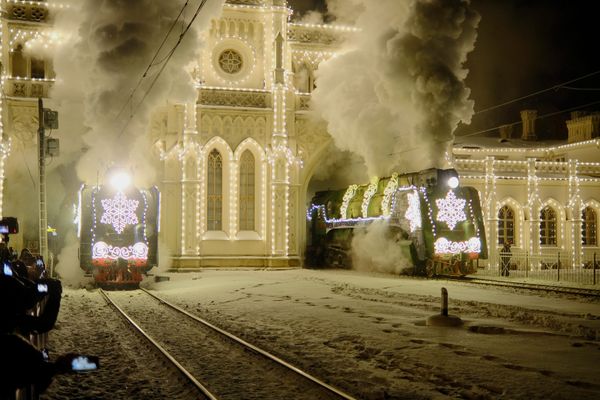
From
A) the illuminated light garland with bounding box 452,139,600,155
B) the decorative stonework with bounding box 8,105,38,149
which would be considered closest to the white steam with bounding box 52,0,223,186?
the decorative stonework with bounding box 8,105,38,149

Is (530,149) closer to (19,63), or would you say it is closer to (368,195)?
(368,195)

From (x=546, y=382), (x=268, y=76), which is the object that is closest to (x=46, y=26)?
(x=268, y=76)

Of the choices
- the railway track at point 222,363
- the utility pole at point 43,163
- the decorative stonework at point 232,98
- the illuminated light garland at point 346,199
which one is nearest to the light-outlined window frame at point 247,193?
the decorative stonework at point 232,98

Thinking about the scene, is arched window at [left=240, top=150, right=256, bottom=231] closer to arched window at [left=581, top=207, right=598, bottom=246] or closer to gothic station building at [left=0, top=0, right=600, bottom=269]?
gothic station building at [left=0, top=0, right=600, bottom=269]

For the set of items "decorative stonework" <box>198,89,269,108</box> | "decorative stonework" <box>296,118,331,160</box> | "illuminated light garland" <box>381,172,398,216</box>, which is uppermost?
"decorative stonework" <box>198,89,269,108</box>

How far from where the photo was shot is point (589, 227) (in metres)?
32.0

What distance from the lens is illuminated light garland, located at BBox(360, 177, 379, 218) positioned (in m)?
25.0

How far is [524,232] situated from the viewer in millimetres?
30859

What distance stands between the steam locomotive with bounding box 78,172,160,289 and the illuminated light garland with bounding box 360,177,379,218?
8.73m

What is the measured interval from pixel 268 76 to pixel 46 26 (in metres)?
9.31

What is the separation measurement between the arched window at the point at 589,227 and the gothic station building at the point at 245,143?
982 mm

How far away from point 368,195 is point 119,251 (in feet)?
33.2

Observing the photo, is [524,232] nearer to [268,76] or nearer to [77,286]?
[268,76]

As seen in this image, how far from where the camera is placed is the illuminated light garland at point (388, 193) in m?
23.1
